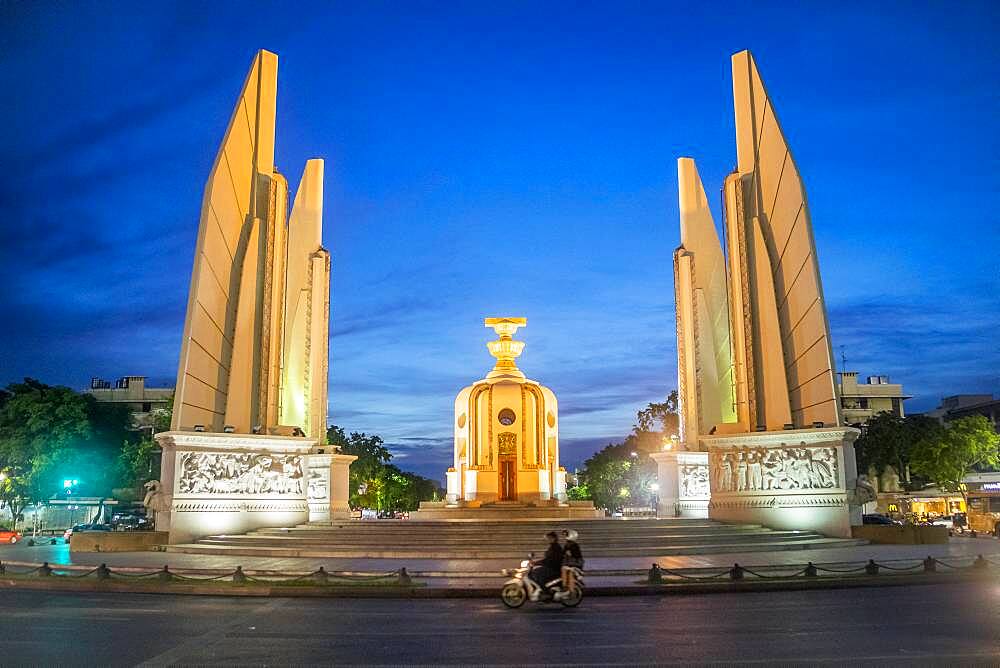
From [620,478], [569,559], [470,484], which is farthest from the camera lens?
[620,478]

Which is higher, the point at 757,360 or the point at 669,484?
the point at 757,360

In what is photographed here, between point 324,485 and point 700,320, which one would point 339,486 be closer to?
point 324,485

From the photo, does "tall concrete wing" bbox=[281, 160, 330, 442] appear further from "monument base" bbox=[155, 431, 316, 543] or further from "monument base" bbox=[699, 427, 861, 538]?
"monument base" bbox=[699, 427, 861, 538]

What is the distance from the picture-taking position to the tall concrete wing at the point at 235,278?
75.7 ft

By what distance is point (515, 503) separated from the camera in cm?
3534

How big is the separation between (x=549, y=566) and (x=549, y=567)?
0.04 feet

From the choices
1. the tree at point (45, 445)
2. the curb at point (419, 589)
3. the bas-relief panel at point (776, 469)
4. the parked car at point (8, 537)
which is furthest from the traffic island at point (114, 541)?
the tree at point (45, 445)

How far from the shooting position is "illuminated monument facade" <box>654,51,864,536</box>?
74.0 ft

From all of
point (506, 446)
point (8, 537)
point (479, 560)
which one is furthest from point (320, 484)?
point (8, 537)

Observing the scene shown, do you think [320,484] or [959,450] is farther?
[959,450]

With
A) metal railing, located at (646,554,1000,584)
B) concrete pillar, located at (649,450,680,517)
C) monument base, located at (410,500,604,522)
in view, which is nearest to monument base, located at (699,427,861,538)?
A: concrete pillar, located at (649,450,680,517)

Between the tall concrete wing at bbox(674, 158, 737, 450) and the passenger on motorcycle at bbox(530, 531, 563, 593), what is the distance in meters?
18.7

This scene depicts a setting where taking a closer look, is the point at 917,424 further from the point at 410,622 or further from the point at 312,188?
the point at 410,622

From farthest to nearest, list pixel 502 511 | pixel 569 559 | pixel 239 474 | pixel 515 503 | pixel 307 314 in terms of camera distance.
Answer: pixel 515 503 → pixel 307 314 → pixel 502 511 → pixel 239 474 → pixel 569 559
